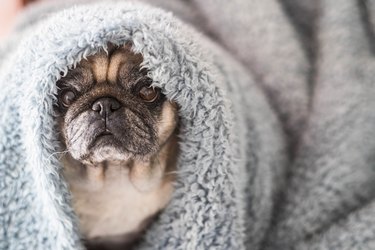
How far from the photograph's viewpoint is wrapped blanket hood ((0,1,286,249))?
2.85 feet

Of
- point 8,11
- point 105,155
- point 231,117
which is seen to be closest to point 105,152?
point 105,155

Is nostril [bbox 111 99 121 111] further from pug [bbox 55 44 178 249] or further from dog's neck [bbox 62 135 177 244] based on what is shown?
dog's neck [bbox 62 135 177 244]

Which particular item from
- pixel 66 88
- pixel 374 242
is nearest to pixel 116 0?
pixel 66 88

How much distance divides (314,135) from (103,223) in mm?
464

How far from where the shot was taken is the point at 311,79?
128 centimetres

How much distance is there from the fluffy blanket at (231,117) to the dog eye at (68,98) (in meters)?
0.03

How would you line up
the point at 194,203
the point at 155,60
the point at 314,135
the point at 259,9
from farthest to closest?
the point at 259,9
the point at 314,135
the point at 194,203
the point at 155,60

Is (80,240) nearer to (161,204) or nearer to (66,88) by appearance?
(161,204)

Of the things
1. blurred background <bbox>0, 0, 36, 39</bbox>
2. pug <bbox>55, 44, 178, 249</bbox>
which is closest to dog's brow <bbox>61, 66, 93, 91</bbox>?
pug <bbox>55, 44, 178, 249</bbox>

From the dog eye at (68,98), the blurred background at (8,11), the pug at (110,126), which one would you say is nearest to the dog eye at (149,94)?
the pug at (110,126)

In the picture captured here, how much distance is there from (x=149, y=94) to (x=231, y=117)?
143 mm

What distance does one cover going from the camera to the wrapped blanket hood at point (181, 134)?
0.87 metres

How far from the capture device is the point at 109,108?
906 millimetres

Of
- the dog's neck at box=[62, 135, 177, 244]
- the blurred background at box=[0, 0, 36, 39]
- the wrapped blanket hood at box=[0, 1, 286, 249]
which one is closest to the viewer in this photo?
the wrapped blanket hood at box=[0, 1, 286, 249]
